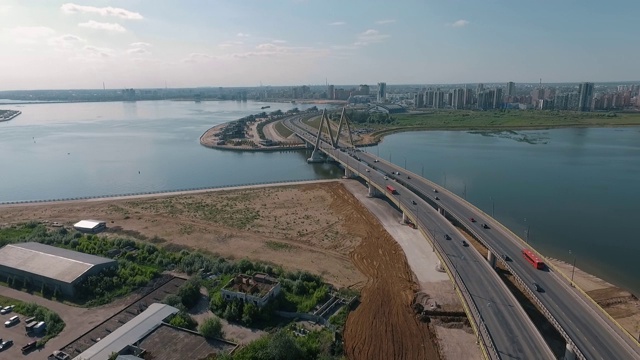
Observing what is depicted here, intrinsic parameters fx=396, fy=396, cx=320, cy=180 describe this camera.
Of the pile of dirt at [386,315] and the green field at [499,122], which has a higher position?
the green field at [499,122]

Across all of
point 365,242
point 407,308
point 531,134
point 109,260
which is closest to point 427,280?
point 407,308

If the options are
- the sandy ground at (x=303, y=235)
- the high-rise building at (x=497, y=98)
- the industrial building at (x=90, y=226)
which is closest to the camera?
the sandy ground at (x=303, y=235)

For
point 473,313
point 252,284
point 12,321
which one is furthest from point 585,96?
point 12,321

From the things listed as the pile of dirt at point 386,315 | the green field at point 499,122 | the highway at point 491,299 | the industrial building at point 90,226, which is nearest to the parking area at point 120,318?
the pile of dirt at point 386,315

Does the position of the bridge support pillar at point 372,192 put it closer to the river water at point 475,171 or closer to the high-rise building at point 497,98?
the river water at point 475,171

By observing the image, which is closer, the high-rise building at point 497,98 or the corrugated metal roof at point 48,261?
the corrugated metal roof at point 48,261

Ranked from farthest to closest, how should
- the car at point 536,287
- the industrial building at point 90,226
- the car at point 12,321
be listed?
1. the industrial building at point 90,226
2. the car at point 12,321
3. the car at point 536,287

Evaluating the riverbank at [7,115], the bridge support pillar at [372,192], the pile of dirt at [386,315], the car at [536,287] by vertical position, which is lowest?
the pile of dirt at [386,315]

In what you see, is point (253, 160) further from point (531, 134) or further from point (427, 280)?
point (531, 134)
